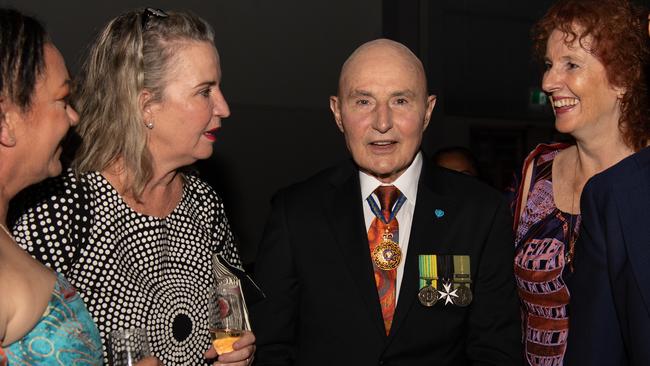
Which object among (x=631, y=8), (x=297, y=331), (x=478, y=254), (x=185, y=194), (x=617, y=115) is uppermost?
(x=631, y=8)

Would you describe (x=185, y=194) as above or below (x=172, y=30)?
below

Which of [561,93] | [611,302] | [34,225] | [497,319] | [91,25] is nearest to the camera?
[611,302]

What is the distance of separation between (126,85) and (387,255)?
43.6 inches

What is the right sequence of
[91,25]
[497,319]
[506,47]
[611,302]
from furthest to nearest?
[506,47] → [91,25] → [497,319] → [611,302]

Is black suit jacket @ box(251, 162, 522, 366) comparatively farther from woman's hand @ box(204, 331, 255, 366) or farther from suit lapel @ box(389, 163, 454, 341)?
woman's hand @ box(204, 331, 255, 366)

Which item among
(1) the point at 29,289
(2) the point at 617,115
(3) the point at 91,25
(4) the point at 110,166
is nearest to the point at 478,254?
(2) the point at 617,115

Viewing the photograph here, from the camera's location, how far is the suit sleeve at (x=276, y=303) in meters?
2.72

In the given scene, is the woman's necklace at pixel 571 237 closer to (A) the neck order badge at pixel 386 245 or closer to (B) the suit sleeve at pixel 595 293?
(A) the neck order badge at pixel 386 245

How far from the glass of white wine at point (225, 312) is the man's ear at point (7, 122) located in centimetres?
76

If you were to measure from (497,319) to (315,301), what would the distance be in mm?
648

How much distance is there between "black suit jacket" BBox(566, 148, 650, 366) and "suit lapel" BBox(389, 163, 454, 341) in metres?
0.65

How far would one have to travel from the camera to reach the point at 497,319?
2682mm

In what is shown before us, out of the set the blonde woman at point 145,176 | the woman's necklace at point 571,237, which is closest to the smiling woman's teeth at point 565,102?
the woman's necklace at point 571,237

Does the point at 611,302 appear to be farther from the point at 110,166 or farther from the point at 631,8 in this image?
the point at 110,166
